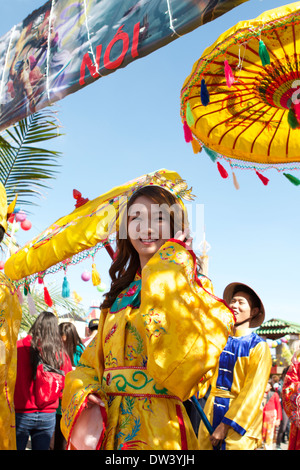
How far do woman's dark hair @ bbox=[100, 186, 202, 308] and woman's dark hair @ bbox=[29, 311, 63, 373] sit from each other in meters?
2.56

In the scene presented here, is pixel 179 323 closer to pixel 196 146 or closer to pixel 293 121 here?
pixel 293 121

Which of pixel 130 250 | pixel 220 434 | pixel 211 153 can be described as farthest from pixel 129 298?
pixel 211 153

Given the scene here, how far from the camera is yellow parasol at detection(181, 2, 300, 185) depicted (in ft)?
8.27

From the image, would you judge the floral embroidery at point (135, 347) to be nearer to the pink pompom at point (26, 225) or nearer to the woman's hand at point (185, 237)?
the woman's hand at point (185, 237)

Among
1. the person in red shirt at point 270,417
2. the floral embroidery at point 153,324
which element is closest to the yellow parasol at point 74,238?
the floral embroidery at point 153,324

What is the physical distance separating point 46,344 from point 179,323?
126 inches

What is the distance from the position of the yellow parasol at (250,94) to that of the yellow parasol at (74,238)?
0.71m

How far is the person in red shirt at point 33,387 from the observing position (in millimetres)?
4211

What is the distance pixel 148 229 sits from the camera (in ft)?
6.04

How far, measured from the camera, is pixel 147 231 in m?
1.84

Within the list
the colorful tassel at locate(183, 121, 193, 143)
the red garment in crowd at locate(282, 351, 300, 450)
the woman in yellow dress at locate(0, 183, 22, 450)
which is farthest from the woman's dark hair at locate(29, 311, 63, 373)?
the colorful tassel at locate(183, 121, 193, 143)

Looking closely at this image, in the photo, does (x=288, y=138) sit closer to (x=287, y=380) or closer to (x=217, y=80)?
(x=217, y=80)

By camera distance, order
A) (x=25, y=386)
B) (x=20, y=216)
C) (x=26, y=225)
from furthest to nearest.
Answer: (x=26, y=225) < (x=20, y=216) < (x=25, y=386)

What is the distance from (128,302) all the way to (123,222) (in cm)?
42
